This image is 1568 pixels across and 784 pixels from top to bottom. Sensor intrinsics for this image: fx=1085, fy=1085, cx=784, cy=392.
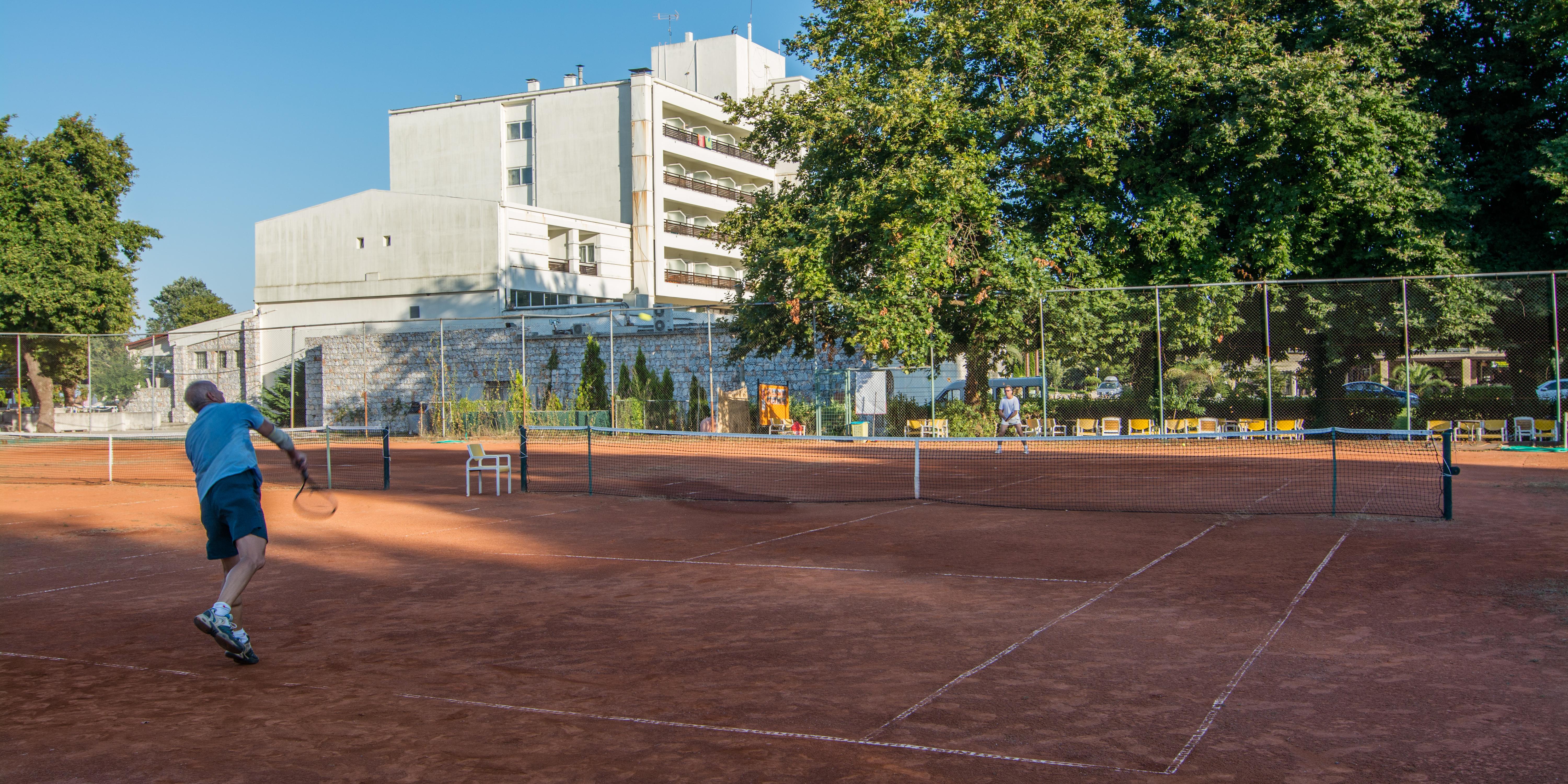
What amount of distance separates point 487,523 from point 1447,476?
10.2 metres

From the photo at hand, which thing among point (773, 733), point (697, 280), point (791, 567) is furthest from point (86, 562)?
point (697, 280)

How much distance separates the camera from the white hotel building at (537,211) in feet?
144

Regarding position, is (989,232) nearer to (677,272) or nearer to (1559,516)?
(1559,516)

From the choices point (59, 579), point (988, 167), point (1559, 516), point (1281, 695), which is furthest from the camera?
point (988, 167)

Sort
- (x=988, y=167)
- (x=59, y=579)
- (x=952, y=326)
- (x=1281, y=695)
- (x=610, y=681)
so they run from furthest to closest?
(x=952, y=326)
(x=988, y=167)
(x=59, y=579)
(x=610, y=681)
(x=1281, y=695)

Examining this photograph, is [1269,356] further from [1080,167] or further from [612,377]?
[612,377]

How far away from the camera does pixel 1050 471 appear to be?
18.4m

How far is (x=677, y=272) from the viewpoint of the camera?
170 feet

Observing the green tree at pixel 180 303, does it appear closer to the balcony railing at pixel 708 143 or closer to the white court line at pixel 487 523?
the balcony railing at pixel 708 143

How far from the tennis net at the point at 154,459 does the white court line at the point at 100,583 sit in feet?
18.8

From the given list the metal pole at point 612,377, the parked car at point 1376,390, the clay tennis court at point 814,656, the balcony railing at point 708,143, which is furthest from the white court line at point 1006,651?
the balcony railing at point 708,143

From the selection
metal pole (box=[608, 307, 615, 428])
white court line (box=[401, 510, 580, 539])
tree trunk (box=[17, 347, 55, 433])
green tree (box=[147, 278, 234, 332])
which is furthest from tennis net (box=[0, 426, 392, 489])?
green tree (box=[147, 278, 234, 332])

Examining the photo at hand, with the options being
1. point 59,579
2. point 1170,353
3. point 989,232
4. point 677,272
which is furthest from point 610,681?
point 677,272

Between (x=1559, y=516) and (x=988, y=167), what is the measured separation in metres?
14.2
